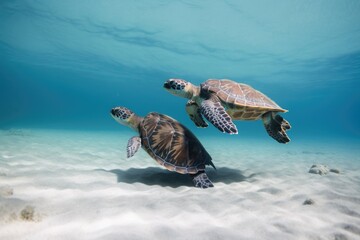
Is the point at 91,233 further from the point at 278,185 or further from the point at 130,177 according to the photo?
the point at 278,185

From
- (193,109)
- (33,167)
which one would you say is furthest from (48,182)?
(193,109)

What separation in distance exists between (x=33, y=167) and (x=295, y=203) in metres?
5.68

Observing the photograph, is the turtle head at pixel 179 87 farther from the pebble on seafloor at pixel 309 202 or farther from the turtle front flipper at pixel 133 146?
the pebble on seafloor at pixel 309 202

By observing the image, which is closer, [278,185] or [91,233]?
A: [91,233]

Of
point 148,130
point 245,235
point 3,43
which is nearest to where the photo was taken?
point 245,235

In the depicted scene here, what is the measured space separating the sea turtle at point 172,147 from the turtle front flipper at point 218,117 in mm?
798

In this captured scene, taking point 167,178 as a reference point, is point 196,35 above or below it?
above

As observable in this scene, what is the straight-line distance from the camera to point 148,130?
5.50 m

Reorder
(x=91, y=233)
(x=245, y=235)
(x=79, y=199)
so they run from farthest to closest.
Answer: (x=79, y=199) → (x=245, y=235) → (x=91, y=233)

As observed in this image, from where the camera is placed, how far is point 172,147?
5.06 meters

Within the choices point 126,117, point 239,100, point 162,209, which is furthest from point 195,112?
point 162,209

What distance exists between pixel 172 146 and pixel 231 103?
1.96 m

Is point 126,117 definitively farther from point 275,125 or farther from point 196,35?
point 196,35

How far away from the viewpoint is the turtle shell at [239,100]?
5.66 meters
